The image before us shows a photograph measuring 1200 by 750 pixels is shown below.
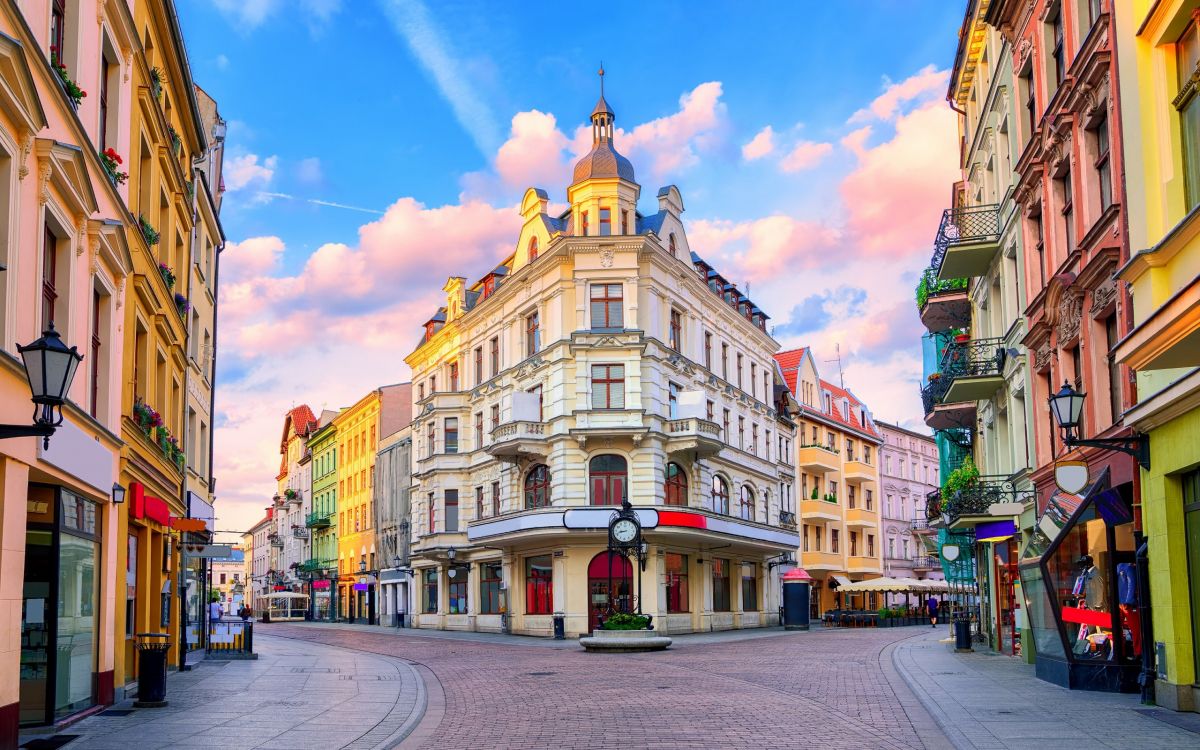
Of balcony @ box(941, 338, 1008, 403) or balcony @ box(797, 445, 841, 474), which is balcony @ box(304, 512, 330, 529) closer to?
balcony @ box(797, 445, 841, 474)

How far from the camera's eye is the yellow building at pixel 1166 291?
11703mm

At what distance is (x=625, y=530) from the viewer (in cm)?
3272

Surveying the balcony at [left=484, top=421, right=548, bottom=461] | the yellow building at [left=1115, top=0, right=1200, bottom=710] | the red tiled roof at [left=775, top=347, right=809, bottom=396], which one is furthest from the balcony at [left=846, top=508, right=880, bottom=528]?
the yellow building at [left=1115, top=0, right=1200, bottom=710]

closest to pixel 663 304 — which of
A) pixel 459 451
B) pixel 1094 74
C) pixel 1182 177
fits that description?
pixel 459 451

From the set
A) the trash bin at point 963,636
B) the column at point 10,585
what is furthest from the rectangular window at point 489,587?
the column at point 10,585

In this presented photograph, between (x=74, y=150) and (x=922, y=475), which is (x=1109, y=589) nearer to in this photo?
(x=74, y=150)

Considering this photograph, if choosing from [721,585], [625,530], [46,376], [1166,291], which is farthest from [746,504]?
[46,376]

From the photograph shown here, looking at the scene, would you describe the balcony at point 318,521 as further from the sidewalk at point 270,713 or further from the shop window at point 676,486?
the sidewalk at point 270,713

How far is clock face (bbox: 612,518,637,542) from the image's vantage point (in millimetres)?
32562

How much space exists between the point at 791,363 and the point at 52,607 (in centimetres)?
5311

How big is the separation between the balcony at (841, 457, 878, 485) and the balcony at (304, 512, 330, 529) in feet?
116

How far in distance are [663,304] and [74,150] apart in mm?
32013

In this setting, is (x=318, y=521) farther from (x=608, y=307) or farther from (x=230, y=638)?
(x=230, y=638)

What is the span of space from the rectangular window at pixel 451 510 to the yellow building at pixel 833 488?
64.0 ft
